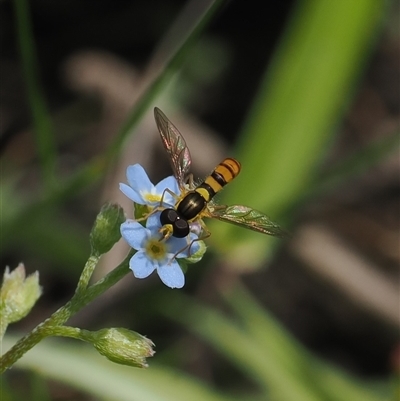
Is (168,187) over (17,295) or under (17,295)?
over

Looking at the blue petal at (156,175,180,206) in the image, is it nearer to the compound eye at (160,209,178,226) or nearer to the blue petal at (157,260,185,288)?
the compound eye at (160,209,178,226)

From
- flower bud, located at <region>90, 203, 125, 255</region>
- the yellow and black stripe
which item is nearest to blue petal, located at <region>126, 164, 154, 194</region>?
flower bud, located at <region>90, 203, 125, 255</region>

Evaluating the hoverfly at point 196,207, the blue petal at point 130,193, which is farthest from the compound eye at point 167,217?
the blue petal at point 130,193

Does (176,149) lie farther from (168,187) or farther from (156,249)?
(156,249)

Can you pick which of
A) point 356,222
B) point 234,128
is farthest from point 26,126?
point 356,222

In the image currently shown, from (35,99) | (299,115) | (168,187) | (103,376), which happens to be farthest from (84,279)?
(299,115)

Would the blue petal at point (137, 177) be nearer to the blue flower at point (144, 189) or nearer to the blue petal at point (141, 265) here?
the blue flower at point (144, 189)

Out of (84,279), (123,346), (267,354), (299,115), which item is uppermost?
(299,115)

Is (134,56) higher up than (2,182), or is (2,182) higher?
(134,56)

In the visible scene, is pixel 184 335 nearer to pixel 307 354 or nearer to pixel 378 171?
pixel 307 354
